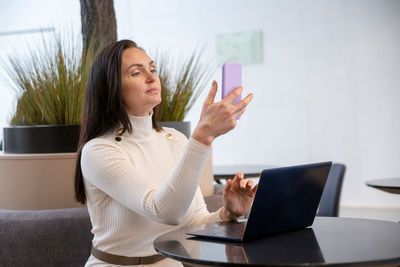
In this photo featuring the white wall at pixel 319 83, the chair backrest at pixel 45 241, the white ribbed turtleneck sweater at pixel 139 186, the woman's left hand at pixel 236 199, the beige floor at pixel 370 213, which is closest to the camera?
the white ribbed turtleneck sweater at pixel 139 186

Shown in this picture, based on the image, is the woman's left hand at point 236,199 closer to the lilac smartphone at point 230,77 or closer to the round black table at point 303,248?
the round black table at point 303,248

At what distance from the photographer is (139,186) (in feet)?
4.78

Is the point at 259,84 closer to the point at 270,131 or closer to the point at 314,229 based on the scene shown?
the point at 270,131

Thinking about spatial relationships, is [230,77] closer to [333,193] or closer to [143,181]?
[143,181]

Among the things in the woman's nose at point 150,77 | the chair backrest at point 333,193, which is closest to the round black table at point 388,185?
the chair backrest at point 333,193

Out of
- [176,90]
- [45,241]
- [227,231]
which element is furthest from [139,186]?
[176,90]

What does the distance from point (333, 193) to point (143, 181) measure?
110 inches

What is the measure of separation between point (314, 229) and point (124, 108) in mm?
703

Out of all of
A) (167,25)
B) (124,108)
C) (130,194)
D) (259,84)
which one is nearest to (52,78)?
(124,108)

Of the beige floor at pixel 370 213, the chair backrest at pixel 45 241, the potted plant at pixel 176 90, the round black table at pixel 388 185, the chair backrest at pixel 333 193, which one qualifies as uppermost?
the potted plant at pixel 176 90

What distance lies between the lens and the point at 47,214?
84.4 inches

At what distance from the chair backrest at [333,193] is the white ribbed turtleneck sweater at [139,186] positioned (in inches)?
93.2

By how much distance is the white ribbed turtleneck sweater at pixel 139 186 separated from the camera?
52.8 inches

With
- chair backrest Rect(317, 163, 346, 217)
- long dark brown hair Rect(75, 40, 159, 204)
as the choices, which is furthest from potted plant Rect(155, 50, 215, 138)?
chair backrest Rect(317, 163, 346, 217)
